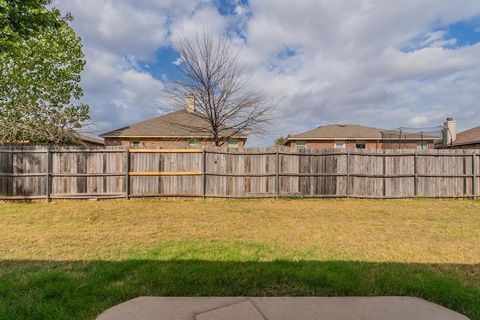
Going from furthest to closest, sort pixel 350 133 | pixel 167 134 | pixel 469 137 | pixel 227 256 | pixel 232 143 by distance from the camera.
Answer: pixel 350 133, pixel 469 137, pixel 232 143, pixel 167 134, pixel 227 256

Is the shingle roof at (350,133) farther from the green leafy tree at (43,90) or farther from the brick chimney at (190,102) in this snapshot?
the green leafy tree at (43,90)

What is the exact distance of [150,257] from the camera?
3955mm

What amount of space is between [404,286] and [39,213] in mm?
8111

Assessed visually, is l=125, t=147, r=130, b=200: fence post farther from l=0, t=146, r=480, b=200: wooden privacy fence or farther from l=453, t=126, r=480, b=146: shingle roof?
l=453, t=126, r=480, b=146: shingle roof

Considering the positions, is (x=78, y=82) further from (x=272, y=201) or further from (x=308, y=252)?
(x=308, y=252)

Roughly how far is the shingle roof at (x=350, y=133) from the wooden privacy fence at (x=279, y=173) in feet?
35.4

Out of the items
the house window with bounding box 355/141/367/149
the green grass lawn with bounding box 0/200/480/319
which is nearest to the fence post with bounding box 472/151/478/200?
the green grass lawn with bounding box 0/200/480/319

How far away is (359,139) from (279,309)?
20.3 m

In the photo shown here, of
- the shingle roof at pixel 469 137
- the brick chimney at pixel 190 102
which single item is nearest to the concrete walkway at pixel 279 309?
the brick chimney at pixel 190 102

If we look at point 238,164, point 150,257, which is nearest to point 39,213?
point 150,257

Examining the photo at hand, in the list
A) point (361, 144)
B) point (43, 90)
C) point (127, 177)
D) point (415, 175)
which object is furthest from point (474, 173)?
point (43, 90)

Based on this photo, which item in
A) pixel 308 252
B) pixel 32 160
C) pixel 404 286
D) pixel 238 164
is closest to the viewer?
pixel 404 286

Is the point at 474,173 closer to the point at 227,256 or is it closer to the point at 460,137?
the point at 227,256

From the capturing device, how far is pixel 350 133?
2144cm
